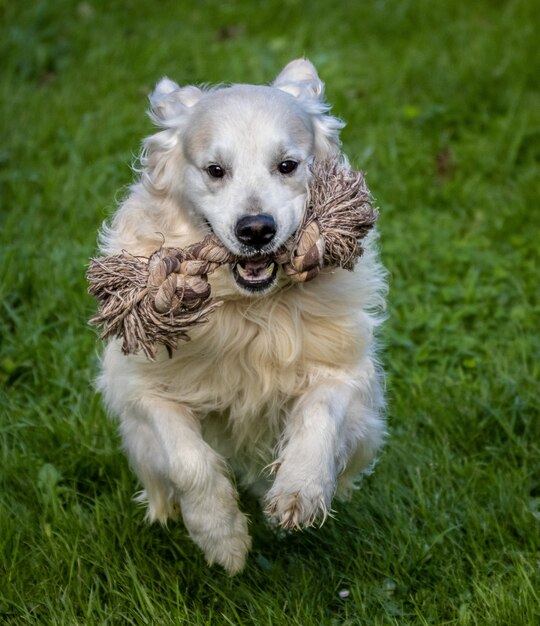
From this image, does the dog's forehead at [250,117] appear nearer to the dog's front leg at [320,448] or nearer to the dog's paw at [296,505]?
the dog's front leg at [320,448]

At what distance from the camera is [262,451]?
4.54 m


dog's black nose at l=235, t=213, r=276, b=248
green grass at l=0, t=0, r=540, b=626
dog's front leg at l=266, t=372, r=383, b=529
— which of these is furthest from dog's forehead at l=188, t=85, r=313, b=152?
green grass at l=0, t=0, r=540, b=626

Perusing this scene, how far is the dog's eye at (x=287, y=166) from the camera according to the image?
419cm

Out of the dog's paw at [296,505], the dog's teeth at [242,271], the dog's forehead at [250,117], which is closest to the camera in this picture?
the dog's paw at [296,505]

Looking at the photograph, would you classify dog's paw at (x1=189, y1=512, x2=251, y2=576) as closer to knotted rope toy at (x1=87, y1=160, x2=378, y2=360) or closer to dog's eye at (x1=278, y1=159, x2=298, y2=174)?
knotted rope toy at (x1=87, y1=160, x2=378, y2=360)

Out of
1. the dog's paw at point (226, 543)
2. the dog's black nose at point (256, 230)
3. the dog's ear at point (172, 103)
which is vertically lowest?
the dog's paw at point (226, 543)

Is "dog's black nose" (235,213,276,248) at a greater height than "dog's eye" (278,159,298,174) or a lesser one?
lesser

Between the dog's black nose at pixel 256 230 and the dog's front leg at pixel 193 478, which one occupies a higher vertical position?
the dog's black nose at pixel 256 230

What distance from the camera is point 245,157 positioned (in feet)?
13.6

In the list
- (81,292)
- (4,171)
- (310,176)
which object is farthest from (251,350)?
(4,171)

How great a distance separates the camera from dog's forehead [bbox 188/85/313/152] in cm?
416

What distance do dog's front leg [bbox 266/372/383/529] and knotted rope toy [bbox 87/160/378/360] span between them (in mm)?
457

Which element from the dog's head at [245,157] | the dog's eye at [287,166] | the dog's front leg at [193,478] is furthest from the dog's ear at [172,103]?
the dog's front leg at [193,478]

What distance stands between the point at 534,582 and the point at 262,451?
1.13m
